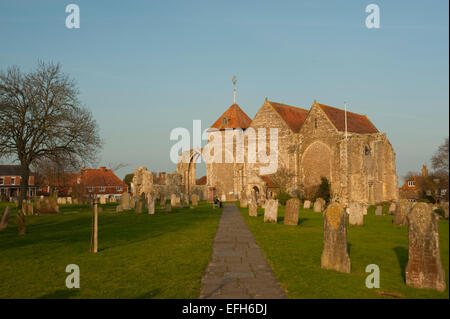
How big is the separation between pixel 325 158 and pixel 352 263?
29.2 m

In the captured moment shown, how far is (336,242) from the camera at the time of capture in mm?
7043

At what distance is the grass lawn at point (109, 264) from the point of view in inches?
220

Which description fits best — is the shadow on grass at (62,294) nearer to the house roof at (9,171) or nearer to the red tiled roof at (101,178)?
the red tiled roof at (101,178)

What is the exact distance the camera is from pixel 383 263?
742cm

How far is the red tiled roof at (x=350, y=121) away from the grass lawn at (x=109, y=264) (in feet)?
89.8

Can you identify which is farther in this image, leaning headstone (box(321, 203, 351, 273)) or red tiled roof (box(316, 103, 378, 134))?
red tiled roof (box(316, 103, 378, 134))

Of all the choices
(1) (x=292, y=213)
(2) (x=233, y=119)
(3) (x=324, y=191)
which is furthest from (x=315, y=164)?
(1) (x=292, y=213)

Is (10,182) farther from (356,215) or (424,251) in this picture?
(424,251)

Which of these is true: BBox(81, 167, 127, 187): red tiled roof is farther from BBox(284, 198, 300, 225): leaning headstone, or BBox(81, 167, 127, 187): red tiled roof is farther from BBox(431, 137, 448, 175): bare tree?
BBox(431, 137, 448, 175): bare tree

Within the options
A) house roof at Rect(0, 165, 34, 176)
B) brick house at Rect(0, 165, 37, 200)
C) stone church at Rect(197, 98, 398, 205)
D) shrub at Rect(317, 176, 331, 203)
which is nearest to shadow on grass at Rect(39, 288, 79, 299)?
stone church at Rect(197, 98, 398, 205)

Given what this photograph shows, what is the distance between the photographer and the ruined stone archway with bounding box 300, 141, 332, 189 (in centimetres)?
3560

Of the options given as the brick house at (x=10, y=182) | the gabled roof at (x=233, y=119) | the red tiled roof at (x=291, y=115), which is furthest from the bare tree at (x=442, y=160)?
the brick house at (x=10, y=182)

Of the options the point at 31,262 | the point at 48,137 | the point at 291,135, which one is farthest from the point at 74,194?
the point at 31,262
